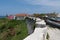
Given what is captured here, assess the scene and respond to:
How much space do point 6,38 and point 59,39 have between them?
20.7 m

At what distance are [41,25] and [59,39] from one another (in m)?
1.08

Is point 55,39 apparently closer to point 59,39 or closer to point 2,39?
point 59,39

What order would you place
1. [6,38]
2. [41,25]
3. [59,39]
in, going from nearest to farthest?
[41,25], [59,39], [6,38]

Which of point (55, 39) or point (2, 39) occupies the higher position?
point (55, 39)

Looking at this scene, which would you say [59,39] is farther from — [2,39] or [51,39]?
[2,39]

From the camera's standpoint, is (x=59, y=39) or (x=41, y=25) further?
(x=59, y=39)

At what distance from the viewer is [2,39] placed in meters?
28.3

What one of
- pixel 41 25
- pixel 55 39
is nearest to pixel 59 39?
pixel 55 39

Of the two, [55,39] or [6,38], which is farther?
[6,38]

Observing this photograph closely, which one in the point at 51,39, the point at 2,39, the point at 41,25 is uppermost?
the point at 41,25

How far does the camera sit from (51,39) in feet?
26.2

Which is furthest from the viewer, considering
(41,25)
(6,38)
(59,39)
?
(6,38)

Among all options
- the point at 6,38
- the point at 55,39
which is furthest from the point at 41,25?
the point at 6,38

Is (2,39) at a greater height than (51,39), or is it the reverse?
(51,39)
